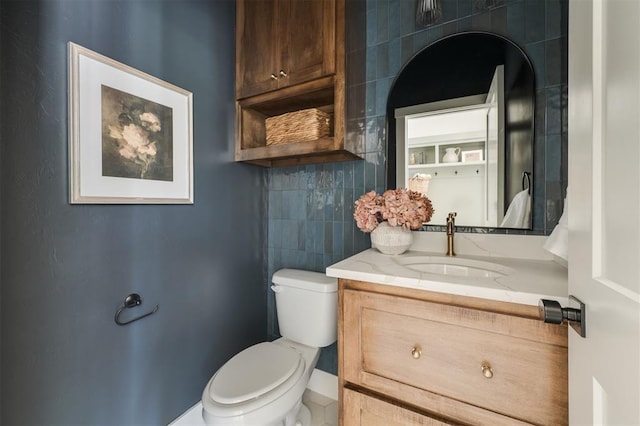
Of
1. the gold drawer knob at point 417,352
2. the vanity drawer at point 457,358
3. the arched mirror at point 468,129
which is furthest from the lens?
the arched mirror at point 468,129

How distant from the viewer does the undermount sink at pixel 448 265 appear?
1.08m

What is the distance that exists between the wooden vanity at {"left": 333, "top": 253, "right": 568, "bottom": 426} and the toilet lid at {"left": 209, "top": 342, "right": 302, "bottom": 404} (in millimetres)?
329

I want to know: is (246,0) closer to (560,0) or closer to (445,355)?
(560,0)

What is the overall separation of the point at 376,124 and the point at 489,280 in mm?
1013

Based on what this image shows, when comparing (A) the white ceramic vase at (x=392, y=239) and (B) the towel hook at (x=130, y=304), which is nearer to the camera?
(B) the towel hook at (x=130, y=304)

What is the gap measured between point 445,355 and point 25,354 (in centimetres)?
131

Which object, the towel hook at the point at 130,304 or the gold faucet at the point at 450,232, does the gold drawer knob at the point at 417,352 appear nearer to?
the gold faucet at the point at 450,232

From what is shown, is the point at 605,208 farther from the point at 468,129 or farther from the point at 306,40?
the point at 306,40

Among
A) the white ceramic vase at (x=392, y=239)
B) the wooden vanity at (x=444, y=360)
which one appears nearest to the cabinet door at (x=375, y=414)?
the wooden vanity at (x=444, y=360)

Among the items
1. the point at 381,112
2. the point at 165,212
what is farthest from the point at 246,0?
the point at 165,212

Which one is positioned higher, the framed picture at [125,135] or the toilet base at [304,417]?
the framed picture at [125,135]

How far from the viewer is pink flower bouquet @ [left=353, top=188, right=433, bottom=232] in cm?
124

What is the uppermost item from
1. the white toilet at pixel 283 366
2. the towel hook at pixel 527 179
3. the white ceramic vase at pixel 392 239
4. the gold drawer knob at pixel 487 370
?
the towel hook at pixel 527 179

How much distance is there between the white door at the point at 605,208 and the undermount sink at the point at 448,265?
→ 0.50 meters
